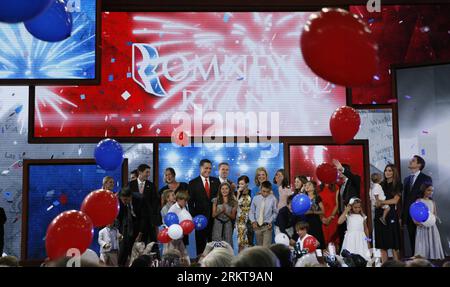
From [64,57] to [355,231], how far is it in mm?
4270

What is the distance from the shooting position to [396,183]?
25.8ft

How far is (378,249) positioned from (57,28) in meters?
5.08

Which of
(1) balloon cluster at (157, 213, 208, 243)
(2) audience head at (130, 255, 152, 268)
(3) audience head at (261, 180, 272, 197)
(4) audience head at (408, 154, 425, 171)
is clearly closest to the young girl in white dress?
(4) audience head at (408, 154, 425, 171)

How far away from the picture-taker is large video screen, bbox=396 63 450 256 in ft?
28.3

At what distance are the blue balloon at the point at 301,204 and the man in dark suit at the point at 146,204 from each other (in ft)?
5.84

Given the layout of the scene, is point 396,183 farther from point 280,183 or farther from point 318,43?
point 318,43

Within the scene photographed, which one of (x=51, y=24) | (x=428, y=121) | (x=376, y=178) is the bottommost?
(x=376, y=178)

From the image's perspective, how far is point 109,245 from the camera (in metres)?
7.00

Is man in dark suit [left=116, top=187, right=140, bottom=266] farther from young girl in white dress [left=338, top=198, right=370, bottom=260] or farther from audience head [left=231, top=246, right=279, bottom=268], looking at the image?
audience head [left=231, top=246, right=279, bottom=268]

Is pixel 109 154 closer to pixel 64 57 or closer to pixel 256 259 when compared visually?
pixel 64 57

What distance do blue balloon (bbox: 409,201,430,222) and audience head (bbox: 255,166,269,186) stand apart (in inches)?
75.4

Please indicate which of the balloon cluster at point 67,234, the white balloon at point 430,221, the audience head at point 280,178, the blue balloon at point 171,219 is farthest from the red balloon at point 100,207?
the white balloon at point 430,221

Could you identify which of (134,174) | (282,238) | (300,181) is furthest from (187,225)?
(300,181)
